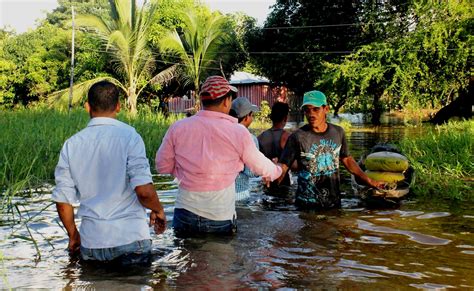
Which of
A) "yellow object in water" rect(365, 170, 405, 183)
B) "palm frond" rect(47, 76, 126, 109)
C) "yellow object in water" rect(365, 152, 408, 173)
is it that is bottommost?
"yellow object in water" rect(365, 170, 405, 183)

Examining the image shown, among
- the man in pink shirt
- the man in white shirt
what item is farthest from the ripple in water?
the man in white shirt

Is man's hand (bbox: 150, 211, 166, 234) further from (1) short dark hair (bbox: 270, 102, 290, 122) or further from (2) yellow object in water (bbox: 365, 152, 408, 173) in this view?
(2) yellow object in water (bbox: 365, 152, 408, 173)

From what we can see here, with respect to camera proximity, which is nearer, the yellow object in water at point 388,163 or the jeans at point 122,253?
the jeans at point 122,253

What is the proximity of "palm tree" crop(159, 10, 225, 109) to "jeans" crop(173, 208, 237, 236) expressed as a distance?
88.9ft

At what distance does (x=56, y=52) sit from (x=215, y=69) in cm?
1032

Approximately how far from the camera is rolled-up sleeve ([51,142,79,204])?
404 cm

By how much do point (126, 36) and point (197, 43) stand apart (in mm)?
5496

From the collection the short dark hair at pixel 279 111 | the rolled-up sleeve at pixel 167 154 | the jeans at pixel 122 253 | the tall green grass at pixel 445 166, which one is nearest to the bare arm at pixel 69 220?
the jeans at pixel 122 253

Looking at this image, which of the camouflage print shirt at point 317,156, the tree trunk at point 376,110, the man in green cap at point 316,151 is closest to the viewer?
the man in green cap at point 316,151

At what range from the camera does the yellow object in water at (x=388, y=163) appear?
808 centimetres

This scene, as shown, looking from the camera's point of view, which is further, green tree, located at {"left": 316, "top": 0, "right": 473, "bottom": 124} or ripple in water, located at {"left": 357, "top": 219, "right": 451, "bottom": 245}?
green tree, located at {"left": 316, "top": 0, "right": 473, "bottom": 124}

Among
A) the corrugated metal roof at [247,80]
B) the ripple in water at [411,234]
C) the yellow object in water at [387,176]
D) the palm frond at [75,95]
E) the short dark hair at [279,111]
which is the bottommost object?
the ripple in water at [411,234]

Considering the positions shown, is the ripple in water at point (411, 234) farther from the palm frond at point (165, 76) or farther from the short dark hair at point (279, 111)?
the palm frond at point (165, 76)

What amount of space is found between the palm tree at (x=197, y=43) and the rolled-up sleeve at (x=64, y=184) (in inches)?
1109
